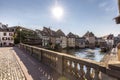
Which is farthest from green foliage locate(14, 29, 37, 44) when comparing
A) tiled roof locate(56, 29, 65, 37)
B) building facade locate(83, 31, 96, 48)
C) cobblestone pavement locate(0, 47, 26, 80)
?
building facade locate(83, 31, 96, 48)

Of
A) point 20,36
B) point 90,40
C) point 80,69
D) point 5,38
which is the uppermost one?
point 20,36

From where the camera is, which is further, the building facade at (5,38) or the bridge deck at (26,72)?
the building facade at (5,38)

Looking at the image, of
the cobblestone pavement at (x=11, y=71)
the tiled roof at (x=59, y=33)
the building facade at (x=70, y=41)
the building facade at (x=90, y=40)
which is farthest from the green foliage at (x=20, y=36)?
the building facade at (x=90, y=40)

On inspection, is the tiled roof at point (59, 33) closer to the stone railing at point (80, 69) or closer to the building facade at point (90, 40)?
the building facade at point (90, 40)

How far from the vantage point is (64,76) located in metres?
6.57

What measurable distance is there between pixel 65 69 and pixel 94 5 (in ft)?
48.4

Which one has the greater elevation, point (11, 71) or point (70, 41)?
point (70, 41)

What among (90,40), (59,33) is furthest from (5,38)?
(90,40)

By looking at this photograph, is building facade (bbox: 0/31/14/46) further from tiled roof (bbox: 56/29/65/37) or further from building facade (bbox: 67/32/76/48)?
building facade (bbox: 67/32/76/48)

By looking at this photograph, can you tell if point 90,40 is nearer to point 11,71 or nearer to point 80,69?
point 11,71

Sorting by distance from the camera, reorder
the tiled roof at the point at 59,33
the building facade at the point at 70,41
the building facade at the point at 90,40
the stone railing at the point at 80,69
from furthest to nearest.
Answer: the building facade at the point at 90,40 → the building facade at the point at 70,41 → the tiled roof at the point at 59,33 → the stone railing at the point at 80,69

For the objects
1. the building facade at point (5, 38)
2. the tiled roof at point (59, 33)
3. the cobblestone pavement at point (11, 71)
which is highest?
the tiled roof at point (59, 33)

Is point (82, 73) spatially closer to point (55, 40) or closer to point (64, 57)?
point (64, 57)

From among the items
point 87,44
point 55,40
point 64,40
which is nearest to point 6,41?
point 55,40
